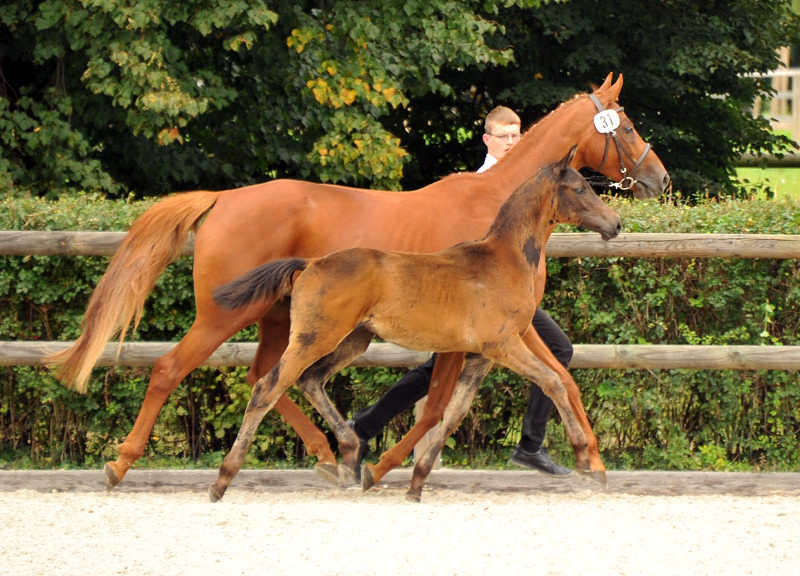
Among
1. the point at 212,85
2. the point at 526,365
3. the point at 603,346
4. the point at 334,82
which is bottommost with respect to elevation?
the point at 603,346

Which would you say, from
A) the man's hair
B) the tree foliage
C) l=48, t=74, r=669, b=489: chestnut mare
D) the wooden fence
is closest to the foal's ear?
l=48, t=74, r=669, b=489: chestnut mare

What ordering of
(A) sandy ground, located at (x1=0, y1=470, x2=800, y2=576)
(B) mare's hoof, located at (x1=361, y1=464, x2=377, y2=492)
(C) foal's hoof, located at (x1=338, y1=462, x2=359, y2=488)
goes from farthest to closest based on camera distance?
1. (B) mare's hoof, located at (x1=361, y1=464, x2=377, y2=492)
2. (C) foal's hoof, located at (x1=338, y1=462, x2=359, y2=488)
3. (A) sandy ground, located at (x1=0, y1=470, x2=800, y2=576)

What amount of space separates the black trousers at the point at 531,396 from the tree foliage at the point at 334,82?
3782mm

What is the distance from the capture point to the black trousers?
598 centimetres

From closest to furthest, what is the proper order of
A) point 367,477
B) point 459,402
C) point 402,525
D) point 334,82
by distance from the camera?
point 402,525 → point 459,402 → point 367,477 → point 334,82

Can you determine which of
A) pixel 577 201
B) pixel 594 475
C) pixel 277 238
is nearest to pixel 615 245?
pixel 577 201

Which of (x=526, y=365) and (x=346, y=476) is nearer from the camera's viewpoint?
(x=526, y=365)

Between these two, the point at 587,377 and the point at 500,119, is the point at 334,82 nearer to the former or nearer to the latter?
the point at 500,119

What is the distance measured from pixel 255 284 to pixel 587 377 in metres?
2.32

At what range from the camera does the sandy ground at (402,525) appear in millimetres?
4500

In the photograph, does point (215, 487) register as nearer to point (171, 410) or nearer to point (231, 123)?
point (171, 410)

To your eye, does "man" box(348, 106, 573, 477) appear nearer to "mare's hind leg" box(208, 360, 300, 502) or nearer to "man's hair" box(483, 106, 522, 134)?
"man's hair" box(483, 106, 522, 134)

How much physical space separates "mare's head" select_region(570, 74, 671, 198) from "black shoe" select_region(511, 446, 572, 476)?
1.53 meters

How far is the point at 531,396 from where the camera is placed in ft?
20.0
